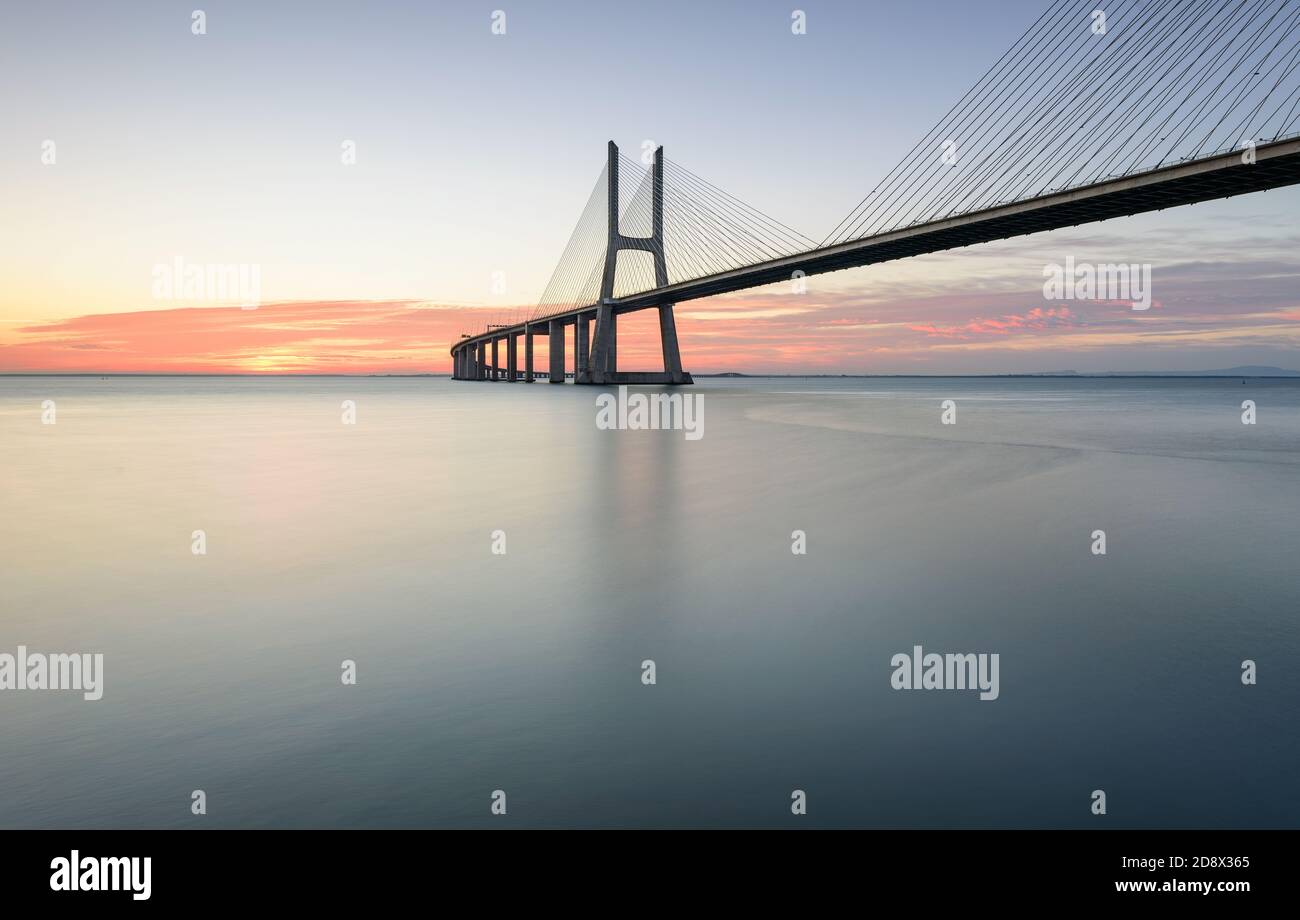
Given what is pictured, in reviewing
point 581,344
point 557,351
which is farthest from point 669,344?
point 557,351

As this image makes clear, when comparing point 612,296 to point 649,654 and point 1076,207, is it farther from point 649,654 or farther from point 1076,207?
point 649,654

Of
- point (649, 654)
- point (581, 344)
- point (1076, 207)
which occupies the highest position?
A: point (581, 344)

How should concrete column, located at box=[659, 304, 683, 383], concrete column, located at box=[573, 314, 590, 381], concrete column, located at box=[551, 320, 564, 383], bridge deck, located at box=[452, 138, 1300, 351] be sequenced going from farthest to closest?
concrete column, located at box=[551, 320, 564, 383] → concrete column, located at box=[573, 314, 590, 381] → concrete column, located at box=[659, 304, 683, 383] → bridge deck, located at box=[452, 138, 1300, 351]

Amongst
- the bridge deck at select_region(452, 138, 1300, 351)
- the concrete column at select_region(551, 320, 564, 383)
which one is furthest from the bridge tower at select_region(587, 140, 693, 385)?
the bridge deck at select_region(452, 138, 1300, 351)

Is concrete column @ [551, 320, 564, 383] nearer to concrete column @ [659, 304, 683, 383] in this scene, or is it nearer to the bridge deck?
concrete column @ [659, 304, 683, 383]
